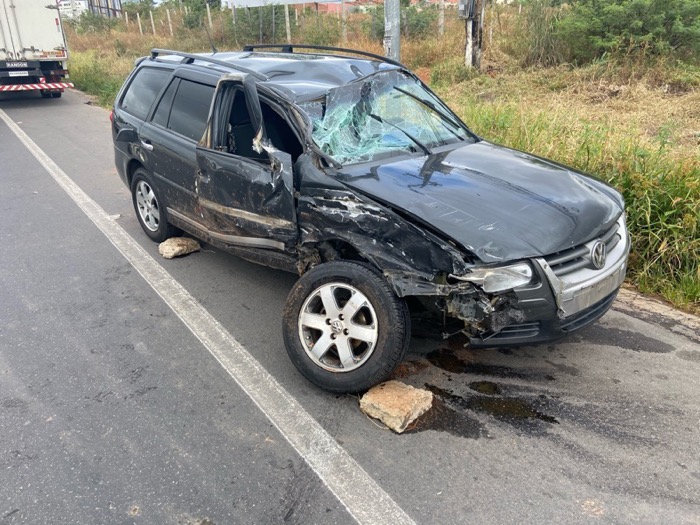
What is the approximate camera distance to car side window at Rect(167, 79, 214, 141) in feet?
14.2

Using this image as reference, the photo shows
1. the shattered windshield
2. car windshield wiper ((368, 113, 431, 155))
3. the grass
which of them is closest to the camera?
the shattered windshield

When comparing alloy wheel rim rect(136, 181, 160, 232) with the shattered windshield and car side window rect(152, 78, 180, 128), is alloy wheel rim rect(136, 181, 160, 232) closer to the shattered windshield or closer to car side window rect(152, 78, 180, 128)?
car side window rect(152, 78, 180, 128)

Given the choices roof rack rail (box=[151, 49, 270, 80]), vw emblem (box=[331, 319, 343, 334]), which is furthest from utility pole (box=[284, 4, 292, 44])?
vw emblem (box=[331, 319, 343, 334])

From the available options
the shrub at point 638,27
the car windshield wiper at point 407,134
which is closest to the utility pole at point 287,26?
the shrub at point 638,27

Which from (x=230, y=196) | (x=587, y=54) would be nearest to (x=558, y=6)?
(x=587, y=54)

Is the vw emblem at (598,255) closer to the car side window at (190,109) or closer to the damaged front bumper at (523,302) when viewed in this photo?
the damaged front bumper at (523,302)

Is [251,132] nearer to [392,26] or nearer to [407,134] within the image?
[407,134]

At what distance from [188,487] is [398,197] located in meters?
1.79

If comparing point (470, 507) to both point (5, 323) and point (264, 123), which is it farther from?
point (5, 323)

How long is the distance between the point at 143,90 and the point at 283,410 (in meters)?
3.69

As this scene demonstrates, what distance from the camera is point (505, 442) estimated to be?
281cm

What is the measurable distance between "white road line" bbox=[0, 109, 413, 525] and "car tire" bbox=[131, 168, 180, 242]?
0.25 metres

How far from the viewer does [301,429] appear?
9.57 feet

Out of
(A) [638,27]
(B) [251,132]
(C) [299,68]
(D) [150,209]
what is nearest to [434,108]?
(C) [299,68]
